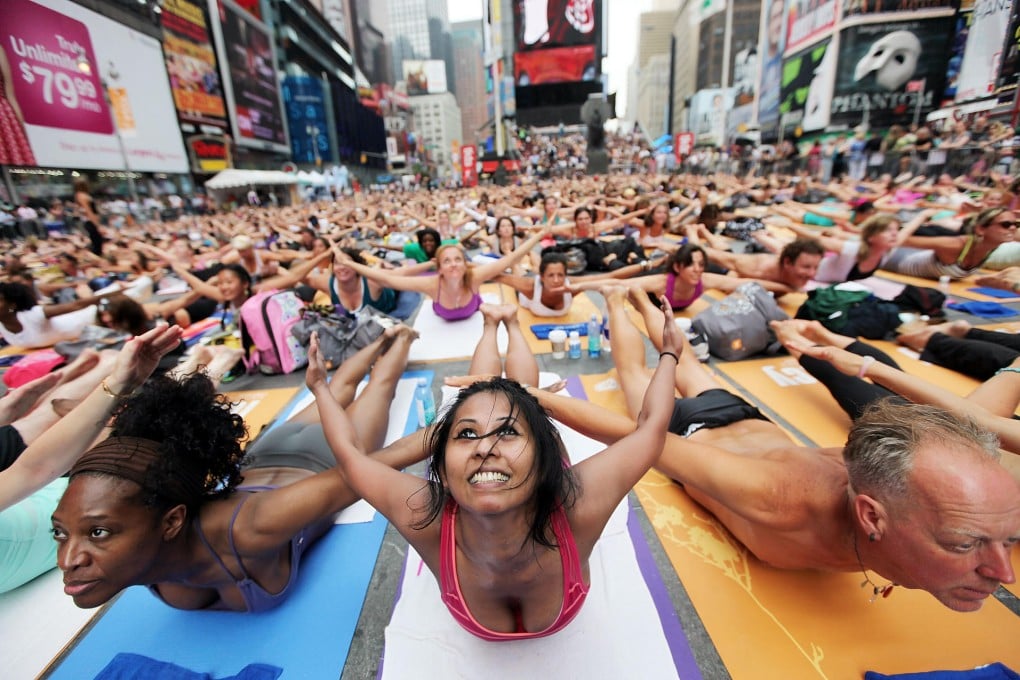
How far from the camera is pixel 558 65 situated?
126ft

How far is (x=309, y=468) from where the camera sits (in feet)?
7.78

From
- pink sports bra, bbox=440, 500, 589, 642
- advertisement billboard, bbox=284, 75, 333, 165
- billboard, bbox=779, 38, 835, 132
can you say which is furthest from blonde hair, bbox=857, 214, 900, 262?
advertisement billboard, bbox=284, 75, 333, 165

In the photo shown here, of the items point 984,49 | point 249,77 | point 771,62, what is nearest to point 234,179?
point 249,77

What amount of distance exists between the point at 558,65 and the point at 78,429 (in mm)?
44703

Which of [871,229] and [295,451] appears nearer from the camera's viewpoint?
[295,451]

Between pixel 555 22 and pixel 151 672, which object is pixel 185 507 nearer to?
pixel 151 672

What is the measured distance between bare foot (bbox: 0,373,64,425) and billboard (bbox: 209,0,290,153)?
135ft

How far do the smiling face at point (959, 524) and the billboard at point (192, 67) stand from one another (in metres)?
36.9

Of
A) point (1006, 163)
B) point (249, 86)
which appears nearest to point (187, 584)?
point (1006, 163)

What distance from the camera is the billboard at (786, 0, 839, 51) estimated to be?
27.7 meters

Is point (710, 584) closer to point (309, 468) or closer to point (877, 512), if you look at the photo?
point (877, 512)

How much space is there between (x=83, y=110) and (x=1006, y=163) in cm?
2652

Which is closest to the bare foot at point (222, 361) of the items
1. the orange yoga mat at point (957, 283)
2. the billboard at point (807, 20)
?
the orange yoga mat at point (957, 283)

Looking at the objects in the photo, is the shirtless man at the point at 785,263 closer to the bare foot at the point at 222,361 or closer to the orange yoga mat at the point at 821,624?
the orange yoga mat at the point at 821,624
